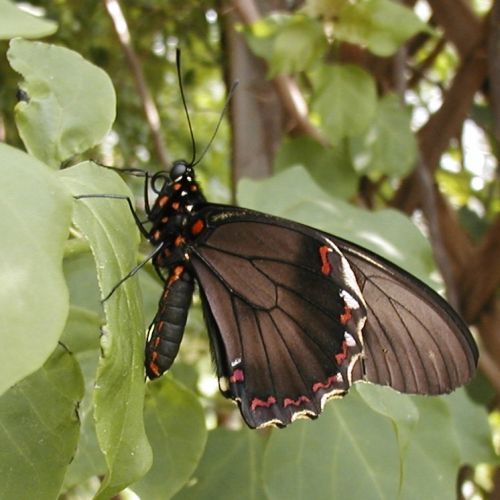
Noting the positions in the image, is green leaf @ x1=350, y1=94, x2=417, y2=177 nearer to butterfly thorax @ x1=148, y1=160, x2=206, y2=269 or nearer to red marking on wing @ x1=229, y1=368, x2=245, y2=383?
butterfly thorax @ x1=148, y1=160, x2=206, y2=269

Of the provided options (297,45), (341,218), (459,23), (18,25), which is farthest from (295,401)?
(459,23)

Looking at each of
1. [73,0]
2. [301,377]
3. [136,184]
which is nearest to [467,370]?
[301,377]

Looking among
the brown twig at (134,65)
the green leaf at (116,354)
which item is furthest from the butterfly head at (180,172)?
the brown twig at (134,65)

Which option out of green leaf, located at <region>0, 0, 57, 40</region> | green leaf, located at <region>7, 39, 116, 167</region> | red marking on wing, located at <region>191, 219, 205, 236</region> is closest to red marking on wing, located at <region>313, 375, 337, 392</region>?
red marking on wing, located at <region>191, 219, 205, 236</region>

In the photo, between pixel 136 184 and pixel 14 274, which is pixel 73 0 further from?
pixel 14 274

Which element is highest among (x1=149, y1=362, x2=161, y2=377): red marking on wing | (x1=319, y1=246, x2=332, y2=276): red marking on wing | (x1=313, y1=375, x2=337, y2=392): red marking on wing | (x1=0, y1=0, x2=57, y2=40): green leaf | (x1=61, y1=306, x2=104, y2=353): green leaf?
(x1=0, y1=0, x2=57, y2=40): green leaf

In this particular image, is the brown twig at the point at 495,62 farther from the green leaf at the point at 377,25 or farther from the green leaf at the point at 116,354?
the green leaf at the point at 116,354

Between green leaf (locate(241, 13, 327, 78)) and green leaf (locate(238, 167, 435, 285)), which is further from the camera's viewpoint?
green leaf (locate(241, 13, 327, 78))

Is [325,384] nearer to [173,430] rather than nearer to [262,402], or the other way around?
[262,402]
